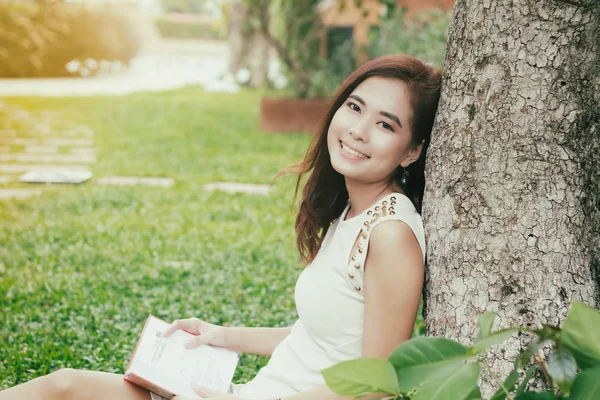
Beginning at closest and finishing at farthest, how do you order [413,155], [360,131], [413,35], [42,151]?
1. [360,131]
2. [413,155]
3. [42,151]
4. [413,35]

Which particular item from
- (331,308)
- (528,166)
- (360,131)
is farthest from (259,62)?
(528,166)

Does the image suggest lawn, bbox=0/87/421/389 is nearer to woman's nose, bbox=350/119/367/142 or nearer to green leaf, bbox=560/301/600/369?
woman's nose, bbox=350/119/367/142

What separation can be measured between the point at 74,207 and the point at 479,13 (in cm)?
499

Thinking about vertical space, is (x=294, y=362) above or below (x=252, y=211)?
above

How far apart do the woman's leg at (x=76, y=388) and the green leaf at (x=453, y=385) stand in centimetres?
115

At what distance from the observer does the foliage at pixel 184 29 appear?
56.6m

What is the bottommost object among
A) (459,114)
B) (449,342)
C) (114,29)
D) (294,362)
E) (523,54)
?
(114,29)

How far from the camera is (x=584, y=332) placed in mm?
1145

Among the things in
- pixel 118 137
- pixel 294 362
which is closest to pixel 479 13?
pixel 294 362

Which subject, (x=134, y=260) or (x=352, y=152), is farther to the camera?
(x=134, y=260)

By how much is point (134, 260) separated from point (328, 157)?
2764mm

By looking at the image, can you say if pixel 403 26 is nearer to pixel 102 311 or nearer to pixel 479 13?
pixel 102 311

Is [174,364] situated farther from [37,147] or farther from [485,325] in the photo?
[37,147]

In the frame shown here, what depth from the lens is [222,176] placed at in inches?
295
